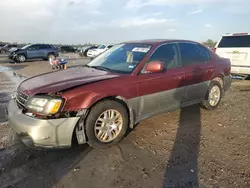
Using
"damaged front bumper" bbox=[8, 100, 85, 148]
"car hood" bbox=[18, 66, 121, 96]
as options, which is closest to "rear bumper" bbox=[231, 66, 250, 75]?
"car hood" bbox=[18, 66, 121, 96]

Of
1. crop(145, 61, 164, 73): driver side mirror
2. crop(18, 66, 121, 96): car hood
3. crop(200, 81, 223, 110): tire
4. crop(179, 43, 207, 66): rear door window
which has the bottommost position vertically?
crop(200, 81, 223, 110): tire

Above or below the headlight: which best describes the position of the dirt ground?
below

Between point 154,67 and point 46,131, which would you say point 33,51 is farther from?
point 46,131

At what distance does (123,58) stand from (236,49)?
6.39 metres

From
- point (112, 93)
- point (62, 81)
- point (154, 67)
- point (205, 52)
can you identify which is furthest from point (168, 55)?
point (62, 81)

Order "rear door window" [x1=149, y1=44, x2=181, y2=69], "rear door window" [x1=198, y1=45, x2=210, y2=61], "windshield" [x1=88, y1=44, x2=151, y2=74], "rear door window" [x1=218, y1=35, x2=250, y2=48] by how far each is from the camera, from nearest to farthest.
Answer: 1. "windshield" [x1=88, y1=44, x2=151, y2=74]
2. "rear door window" [x1=149, y1=44, x2=181, y2=69]
3. "rear door window" [x1=198, y1=45, x2=210, y2=61]
4. "rear door window" [x1=218, y1=35, x2=250, y2=48]

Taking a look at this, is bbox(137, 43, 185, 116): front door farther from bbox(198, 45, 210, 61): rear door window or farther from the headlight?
the headlight

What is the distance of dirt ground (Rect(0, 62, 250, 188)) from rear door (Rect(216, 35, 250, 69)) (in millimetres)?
4998

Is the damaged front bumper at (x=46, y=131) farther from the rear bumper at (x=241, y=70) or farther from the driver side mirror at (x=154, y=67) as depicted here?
the rear bumper at (x=241, y=70)

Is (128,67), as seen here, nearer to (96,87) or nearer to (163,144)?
(96,87)

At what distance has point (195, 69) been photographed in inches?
196

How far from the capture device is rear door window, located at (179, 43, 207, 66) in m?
4.87

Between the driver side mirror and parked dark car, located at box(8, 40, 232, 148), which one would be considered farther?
the driver side mirror

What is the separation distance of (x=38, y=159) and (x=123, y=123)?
4.48ft
